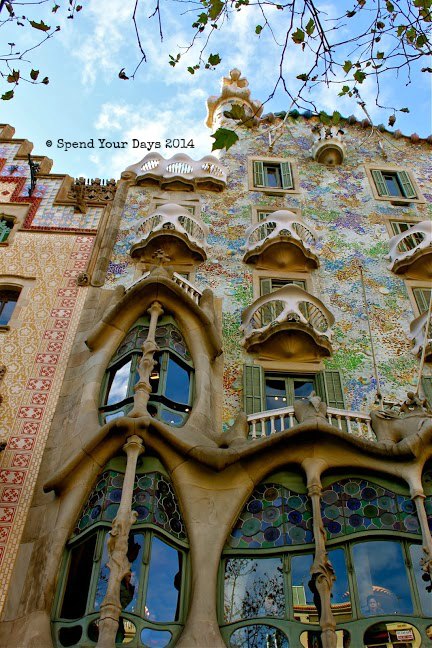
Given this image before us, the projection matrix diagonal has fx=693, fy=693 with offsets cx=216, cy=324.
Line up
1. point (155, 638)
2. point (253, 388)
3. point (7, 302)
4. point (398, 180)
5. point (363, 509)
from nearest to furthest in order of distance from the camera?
point (155, 638)
point (363, 509)
point (253, 388)
point (7, 302)
point (398, 180)

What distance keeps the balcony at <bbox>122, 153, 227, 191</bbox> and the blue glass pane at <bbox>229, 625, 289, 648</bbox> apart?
1210 centimetres

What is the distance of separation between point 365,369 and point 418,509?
4234 millimetres

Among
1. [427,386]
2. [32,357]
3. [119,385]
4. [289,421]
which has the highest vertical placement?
[32,357]

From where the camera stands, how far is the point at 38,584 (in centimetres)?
967

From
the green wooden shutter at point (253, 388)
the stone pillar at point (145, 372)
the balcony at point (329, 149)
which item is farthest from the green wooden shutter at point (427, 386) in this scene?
the balcony at point (329, 149)

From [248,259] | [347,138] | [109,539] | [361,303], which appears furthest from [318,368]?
[347,138]

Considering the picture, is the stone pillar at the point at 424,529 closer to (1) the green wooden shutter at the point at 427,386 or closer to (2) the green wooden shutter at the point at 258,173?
(1) the green wooden shutter at the point at 427,386

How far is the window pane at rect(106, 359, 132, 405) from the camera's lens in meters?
12.1

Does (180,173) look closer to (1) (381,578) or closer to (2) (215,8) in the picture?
(2) (215,8)

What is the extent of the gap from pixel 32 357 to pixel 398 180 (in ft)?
38.3

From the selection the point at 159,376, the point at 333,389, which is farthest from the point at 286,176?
the point at 159,376

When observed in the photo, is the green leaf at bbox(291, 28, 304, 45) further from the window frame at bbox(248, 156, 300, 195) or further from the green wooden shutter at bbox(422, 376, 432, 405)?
the window frame at bbox(248, 156, 300, 195)

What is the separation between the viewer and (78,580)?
9.55 meters

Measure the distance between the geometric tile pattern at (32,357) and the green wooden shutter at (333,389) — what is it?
16.5ft
